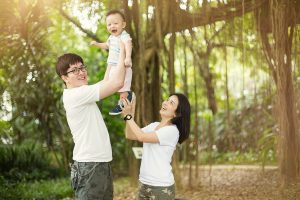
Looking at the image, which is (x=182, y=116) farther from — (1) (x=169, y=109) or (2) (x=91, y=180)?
(2) (x=91, y=180)

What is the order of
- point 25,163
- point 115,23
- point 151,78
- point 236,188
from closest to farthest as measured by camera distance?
1. point 115,23
2. point 236,188
3. point 151,78
4. point 25,163

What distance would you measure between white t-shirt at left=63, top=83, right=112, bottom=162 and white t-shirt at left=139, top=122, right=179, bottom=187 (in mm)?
244

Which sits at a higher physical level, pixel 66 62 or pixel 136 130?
pixel 66 62

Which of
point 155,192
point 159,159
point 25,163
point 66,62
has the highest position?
point 66,62

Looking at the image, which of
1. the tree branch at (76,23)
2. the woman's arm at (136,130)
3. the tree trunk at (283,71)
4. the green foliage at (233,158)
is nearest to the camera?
the woman's arm at (136,130)

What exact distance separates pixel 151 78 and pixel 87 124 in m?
3.86

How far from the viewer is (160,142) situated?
9.17 feet

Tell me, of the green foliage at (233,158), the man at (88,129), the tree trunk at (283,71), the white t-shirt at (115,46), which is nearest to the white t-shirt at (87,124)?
the man at (88,129)

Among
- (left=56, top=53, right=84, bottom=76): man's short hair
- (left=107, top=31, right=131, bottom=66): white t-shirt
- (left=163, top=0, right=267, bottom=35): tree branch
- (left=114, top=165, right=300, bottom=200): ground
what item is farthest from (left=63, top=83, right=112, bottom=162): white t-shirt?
(left=163, top=0, right=267, bottom=35): tree branch

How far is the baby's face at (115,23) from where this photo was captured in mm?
2922

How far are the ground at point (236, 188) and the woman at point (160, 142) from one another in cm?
181

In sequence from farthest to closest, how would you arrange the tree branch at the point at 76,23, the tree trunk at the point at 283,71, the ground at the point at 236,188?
the tree branch at the point at 76,23 → the ground at the point at 236,188 → the tree trunk at the point at 283,71

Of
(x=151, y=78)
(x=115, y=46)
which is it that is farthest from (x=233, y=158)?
(x=115, y=46)

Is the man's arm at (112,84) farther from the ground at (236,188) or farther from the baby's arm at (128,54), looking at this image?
the ground at (236,188)
